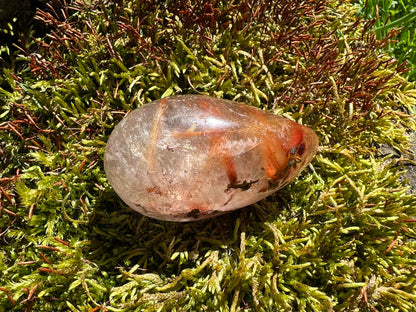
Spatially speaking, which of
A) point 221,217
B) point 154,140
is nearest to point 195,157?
point 154,140

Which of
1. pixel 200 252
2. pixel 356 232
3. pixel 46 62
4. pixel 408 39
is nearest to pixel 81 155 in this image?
pixel 46 62

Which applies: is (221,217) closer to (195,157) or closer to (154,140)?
(195,157)

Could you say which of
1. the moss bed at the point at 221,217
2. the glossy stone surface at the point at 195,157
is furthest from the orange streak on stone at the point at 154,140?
the moss bed at the point at 221,217

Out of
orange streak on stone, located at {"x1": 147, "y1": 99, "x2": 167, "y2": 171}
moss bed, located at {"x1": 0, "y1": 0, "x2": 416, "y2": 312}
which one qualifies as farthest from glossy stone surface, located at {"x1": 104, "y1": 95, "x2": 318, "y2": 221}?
moss bed, located at {"x1": 0, "y1": 0, "x2": 416, "y2": 312}

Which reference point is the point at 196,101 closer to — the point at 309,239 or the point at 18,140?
the point at 309,239

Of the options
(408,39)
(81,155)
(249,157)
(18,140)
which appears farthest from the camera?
(408,39)

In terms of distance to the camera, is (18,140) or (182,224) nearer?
(182,224)
